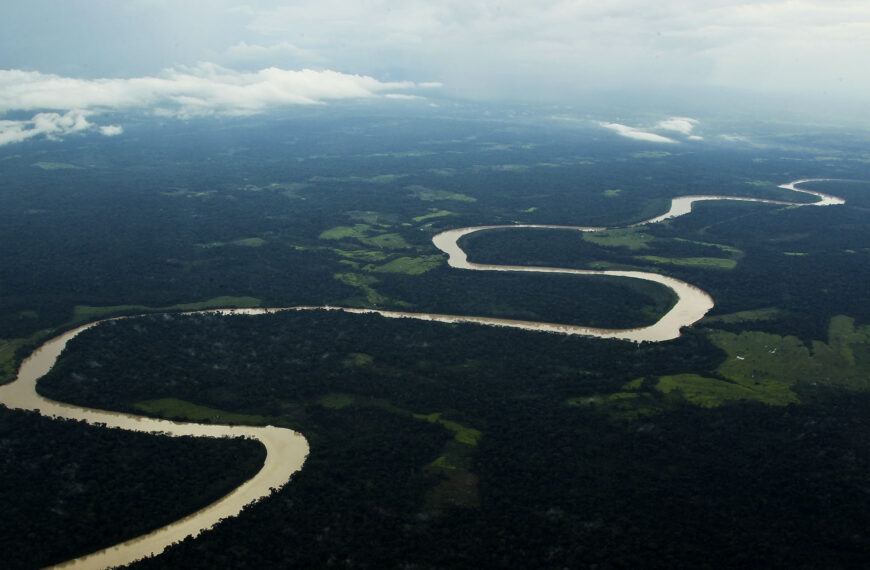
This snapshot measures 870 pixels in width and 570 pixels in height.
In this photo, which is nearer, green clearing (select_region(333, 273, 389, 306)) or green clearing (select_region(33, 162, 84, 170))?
green clearing (select_region(333, 273, 389, 306))

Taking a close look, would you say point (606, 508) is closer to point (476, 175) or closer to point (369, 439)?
point (369, 439)

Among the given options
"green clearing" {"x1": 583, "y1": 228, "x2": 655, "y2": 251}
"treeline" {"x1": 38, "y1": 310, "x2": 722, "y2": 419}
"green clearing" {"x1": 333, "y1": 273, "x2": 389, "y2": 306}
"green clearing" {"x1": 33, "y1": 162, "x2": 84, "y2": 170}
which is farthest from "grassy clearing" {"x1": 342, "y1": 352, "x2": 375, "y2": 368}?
"green clearing" {"x1": 33, "y1": 162, "x2": 84, "y2": 170}

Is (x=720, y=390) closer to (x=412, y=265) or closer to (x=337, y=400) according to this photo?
(x=337, y=400)

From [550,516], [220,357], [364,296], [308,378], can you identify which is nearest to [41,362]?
[220,357]

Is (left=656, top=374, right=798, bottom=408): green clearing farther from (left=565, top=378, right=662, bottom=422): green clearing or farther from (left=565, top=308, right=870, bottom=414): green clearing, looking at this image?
(left=565, top=378, right=662, bottom=422): green clearing

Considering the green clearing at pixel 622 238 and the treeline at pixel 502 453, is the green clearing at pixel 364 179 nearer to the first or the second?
the green clearing at pixel 622 238

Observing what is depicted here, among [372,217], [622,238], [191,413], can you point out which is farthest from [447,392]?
[372,217]

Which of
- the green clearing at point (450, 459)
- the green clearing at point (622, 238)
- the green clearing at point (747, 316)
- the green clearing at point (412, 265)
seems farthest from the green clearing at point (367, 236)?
the green clearing at point (450, 459)
